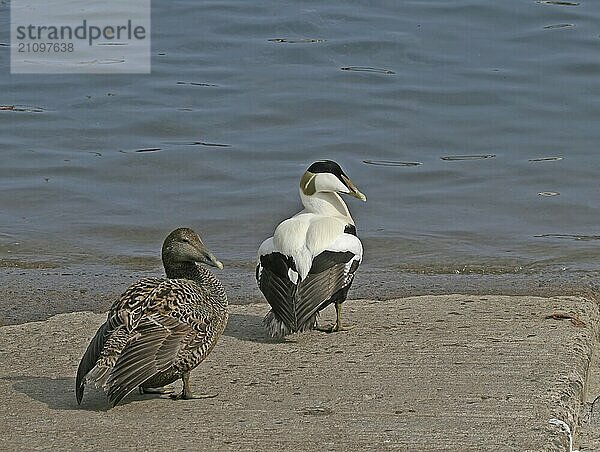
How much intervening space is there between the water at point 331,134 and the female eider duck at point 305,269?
2.35 m

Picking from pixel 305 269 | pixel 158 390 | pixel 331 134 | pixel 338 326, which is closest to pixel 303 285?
pixel 305 269

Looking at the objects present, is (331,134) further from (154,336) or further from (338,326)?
(154,336)

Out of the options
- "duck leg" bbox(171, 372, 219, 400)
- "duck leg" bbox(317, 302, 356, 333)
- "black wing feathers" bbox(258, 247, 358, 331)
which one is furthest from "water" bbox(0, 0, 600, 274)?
"duck leg" bbox(171, 372, 219, 400)

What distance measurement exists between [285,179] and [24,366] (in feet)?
17.6

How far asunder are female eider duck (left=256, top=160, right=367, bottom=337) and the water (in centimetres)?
235

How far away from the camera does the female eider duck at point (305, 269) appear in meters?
6.07

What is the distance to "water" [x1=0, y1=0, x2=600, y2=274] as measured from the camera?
9508mm

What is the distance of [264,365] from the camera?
5664 mm

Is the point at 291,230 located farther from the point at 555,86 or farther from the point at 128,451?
the point at 555,86

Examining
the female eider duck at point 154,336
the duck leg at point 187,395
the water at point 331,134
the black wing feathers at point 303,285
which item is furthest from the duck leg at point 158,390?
the water at point 331,134

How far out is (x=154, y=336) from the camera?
4809 millimetres

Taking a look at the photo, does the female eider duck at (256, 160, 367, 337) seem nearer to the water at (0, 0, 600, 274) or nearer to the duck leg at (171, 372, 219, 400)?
the duck leg at (171, 372, 219, 400)

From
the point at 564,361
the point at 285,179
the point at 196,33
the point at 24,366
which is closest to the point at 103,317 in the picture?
the point at 24,366

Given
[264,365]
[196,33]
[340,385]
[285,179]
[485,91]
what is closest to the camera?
[340,385]
